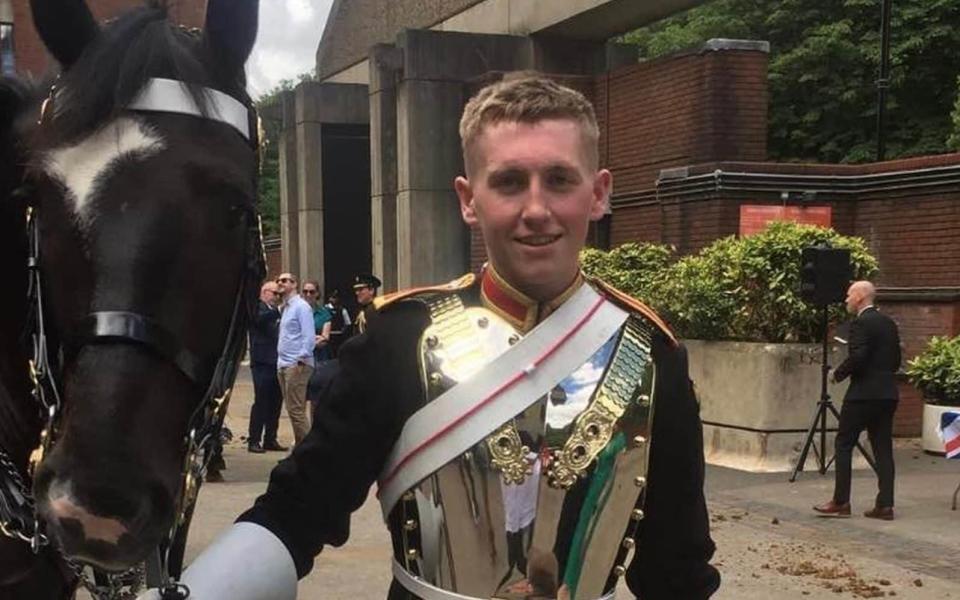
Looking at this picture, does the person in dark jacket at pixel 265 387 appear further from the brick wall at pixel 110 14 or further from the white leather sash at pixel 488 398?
the white leather sash at pixel 488 398

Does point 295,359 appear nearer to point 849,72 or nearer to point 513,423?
point 513,423

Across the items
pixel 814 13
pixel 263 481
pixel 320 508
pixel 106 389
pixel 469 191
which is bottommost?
pixel 263 481

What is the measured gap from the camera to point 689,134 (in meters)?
12.4

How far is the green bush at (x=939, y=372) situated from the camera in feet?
32.2

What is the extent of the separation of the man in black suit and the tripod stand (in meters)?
0.73

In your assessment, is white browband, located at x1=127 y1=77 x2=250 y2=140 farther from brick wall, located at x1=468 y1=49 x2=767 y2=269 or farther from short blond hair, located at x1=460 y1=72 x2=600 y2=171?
brick wall, located at x1=468 y1=49 x2=767 y2=269

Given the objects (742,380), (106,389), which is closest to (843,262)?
(742,380)

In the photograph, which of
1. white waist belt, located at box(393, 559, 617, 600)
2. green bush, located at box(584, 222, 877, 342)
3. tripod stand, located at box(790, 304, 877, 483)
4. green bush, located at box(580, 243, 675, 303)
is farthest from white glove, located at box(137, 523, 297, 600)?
green bush, located at box(580, 243, 675, 303)

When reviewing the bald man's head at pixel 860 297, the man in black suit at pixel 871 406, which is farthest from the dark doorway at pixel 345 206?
the man in black suit at pixel 871 406

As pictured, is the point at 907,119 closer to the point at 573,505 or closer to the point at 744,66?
the point at 744,66

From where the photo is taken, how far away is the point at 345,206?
2131cm

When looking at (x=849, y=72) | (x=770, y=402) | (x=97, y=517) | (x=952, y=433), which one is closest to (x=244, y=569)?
(x=97, y=517)

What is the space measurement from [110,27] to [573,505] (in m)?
1.24

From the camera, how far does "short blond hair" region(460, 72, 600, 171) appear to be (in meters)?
1.84
